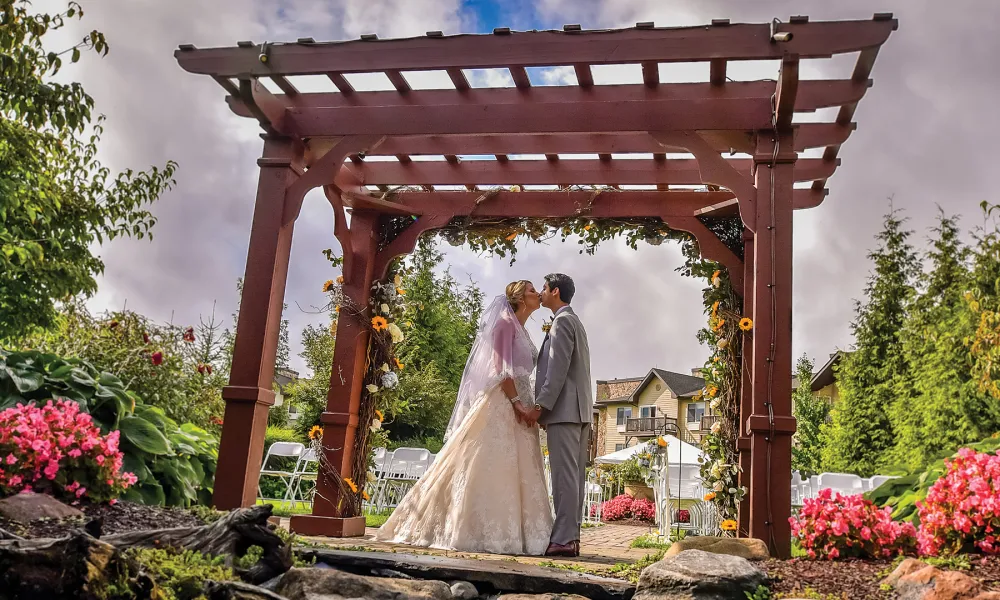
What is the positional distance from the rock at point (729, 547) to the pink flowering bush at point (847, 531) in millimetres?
382

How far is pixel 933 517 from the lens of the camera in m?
4.67

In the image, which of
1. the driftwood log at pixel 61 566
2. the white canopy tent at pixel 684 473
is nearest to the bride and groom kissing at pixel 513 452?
the driftwood log at pixel 61 566

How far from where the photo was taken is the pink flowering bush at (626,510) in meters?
16.1

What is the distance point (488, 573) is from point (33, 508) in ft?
7.99

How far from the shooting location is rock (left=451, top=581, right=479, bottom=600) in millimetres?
3764

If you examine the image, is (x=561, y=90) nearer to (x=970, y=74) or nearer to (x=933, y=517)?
(x=933, y=517)

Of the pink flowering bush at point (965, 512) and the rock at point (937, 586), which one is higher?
the pink flowering bush at point (965, 512)

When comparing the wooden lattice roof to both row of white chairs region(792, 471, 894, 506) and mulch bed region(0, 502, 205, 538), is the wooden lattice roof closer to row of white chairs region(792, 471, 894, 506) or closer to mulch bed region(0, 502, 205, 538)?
mulch bed region(0, 502, 205, 538)

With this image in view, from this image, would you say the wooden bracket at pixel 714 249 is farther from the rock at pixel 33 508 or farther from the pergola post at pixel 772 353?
the rock at pixel 33 508

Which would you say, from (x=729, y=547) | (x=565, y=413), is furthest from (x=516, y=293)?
(x=729, y=547)

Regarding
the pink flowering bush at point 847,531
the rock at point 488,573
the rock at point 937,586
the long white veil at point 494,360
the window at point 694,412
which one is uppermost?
the window at point 694,412

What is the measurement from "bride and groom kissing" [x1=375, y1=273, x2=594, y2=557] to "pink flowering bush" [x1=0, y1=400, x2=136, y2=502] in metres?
1.99

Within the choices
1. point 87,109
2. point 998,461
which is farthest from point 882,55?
point 87,109

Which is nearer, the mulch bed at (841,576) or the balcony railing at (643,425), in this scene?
the mulch bed at (841,576)
